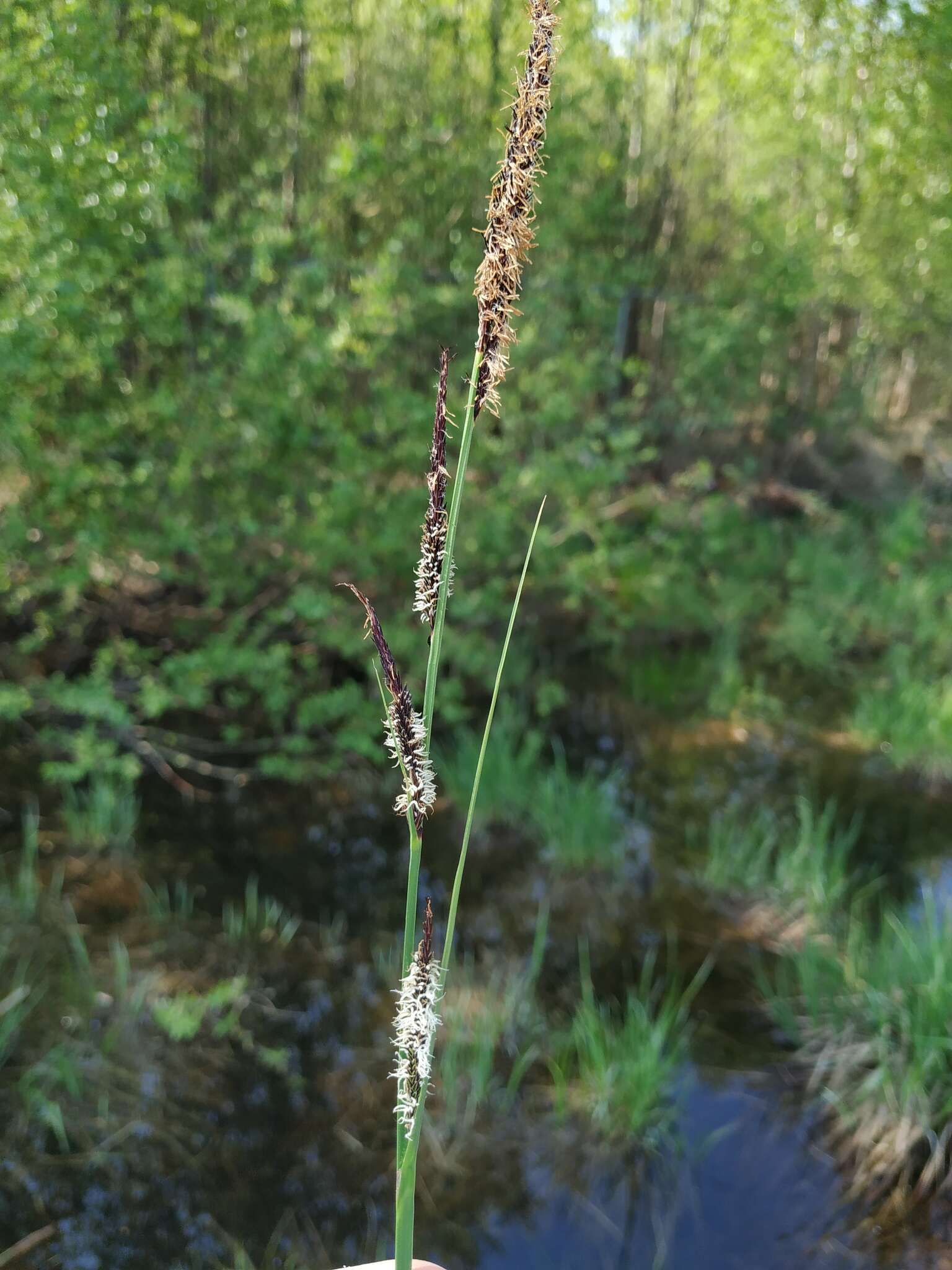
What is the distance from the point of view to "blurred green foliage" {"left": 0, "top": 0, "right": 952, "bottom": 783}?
12.7 feet

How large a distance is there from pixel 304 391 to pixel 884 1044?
11.3 feet

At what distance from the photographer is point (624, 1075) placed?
127 inches

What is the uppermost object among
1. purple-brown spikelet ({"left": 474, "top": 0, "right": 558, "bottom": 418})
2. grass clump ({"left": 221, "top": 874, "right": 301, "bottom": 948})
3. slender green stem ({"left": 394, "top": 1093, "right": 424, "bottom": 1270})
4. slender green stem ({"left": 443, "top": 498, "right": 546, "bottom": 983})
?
purple-brown spikelet ({"left": 474, "top": 0, "right": 558, "bottom": 418})

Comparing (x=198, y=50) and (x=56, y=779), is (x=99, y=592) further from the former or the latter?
(x=198, y=50)

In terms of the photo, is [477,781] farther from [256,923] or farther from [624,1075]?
[256,923]

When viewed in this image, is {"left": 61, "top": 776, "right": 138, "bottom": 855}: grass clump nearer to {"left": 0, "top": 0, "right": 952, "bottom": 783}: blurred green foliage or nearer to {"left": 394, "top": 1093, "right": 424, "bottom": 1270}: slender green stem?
{"left": 0, "top": 0, "right": 952, "bottom": 783}: blurred green foliage

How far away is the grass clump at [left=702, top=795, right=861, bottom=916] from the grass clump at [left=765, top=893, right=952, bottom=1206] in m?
0.39

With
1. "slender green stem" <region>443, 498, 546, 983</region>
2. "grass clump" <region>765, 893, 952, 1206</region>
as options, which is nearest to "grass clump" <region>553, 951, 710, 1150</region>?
"grass clump" <region>765, 893, 952, 1206</region>

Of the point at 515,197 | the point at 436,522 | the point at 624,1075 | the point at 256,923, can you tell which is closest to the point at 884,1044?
the point at 624,1075

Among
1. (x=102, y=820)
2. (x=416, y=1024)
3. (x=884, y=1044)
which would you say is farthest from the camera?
(x=102, y=820)

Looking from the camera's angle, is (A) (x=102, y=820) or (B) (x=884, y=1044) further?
(A) (x=102, y=820)

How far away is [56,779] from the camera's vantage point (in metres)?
4.95

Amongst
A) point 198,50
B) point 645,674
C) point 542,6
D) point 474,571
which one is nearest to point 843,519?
point 645,674

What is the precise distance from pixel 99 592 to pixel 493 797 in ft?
7.31
